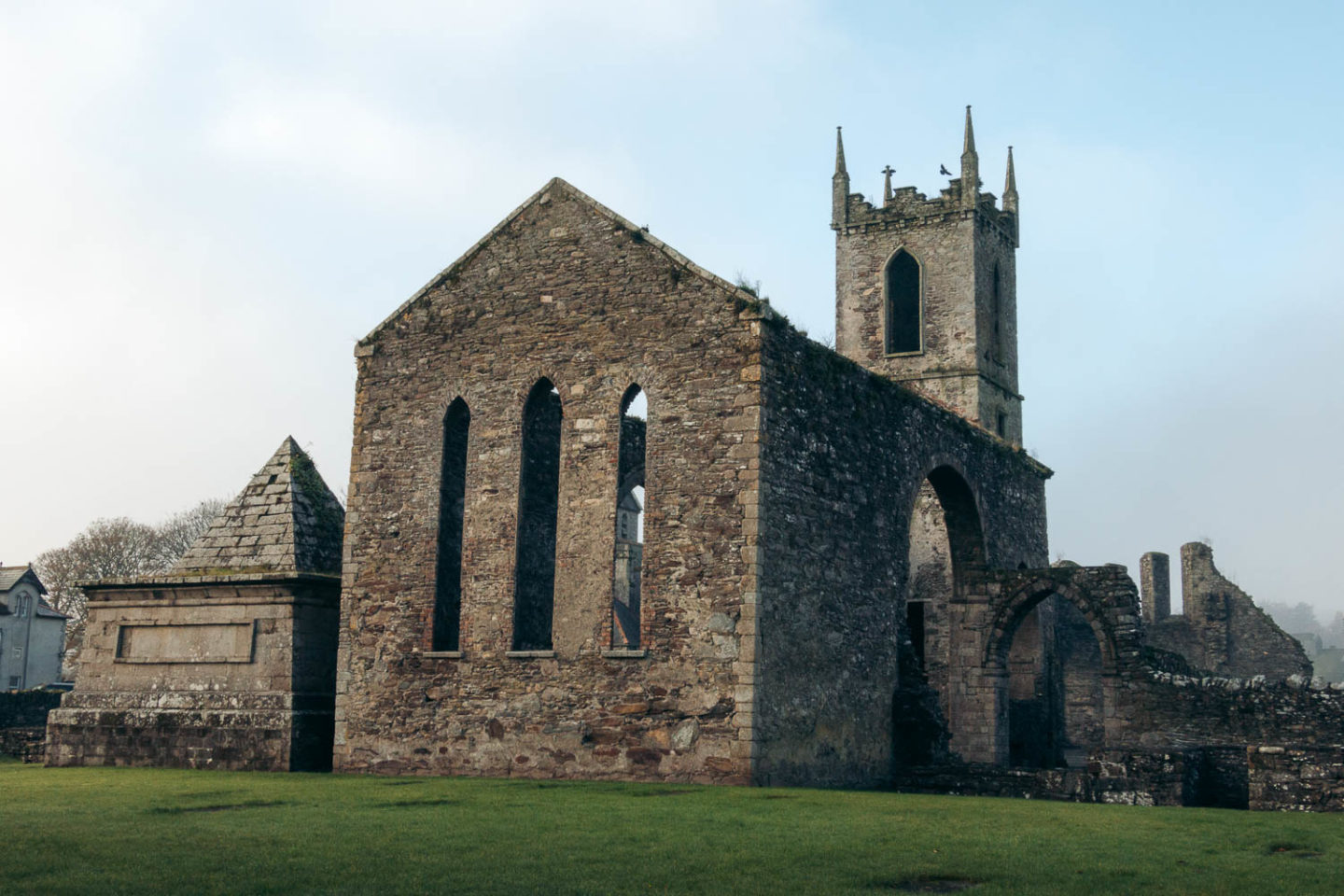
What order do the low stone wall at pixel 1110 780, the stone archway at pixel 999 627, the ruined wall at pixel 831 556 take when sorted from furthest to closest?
the stone archway at pixel 999 627 → the ruined wall at pixel 831 556 → the low stone wall at pixel 1110 780

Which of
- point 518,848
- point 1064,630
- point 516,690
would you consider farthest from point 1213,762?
point 1064,630

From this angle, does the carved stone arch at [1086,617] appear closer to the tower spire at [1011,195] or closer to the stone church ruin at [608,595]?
the stone church ruin at [608,595]

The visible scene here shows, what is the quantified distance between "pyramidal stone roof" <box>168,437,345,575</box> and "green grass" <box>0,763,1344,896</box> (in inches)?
217

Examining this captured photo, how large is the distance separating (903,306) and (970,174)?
13.6 ft

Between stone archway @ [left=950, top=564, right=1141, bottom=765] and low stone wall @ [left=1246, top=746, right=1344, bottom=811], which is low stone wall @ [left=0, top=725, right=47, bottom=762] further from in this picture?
Result: low stone wall @ [left=1246, top=746, right=1344, bottom=811]

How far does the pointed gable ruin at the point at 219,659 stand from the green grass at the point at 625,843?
4.13m

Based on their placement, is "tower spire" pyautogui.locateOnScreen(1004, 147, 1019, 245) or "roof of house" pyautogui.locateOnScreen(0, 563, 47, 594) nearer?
"tower spire" pyautogui.locateOnScreen(1004, 147, 1019, 245)

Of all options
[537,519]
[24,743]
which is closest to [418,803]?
[537,519]

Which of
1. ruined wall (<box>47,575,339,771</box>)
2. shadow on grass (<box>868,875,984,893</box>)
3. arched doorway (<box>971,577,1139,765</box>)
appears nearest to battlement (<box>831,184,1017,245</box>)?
arched doorway (<box>971,577,1139,765</box>)

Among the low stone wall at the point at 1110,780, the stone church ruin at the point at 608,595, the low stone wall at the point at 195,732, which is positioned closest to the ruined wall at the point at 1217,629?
the stone church ruin at the point at 608,595

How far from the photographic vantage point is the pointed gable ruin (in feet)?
61.5

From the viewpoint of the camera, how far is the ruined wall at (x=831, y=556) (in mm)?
16766

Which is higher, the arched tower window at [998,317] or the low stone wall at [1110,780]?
the arched tower window at [998,317]

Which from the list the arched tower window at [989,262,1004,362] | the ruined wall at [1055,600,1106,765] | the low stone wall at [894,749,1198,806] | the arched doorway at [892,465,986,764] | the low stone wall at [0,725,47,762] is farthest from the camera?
the arched tower window at [989,262,1004,362]
